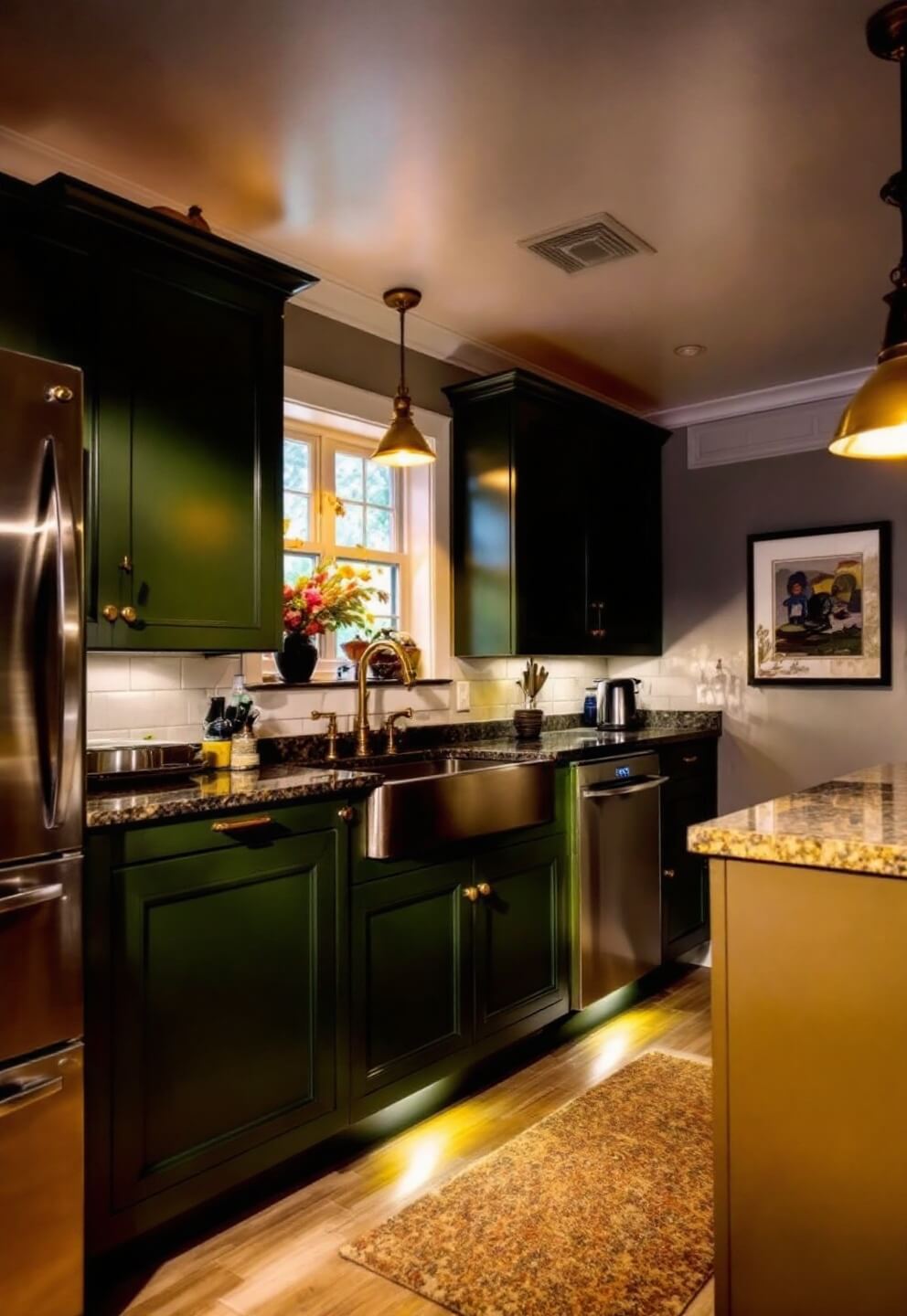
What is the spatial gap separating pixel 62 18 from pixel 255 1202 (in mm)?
2632

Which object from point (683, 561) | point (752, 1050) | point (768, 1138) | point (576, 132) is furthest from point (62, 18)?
point (683, 561)

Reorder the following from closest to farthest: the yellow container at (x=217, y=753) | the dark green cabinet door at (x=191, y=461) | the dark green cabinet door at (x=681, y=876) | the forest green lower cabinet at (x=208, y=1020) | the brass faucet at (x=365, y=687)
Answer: the forest green lower cabinet at (x=208, y=1020) → the dark green cabinet door at (x=191, y=461) → the yellow container at (x=217, y=753) → the brass faucet at (x=365, y=687) → the dark green cabinet door at (x=681, y=876)

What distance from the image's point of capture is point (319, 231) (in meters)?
2.73

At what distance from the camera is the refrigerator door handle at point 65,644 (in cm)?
173

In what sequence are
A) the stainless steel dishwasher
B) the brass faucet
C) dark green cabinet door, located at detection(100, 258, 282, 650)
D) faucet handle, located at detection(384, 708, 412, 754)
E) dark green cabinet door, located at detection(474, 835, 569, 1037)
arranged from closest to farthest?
1. dark green cabinet door, located at detection(100, 258, 282, 650)
2. dark green cabinet door, located at detection(474, 835, 569, 1037)
3. the brass faucet
4. faucet handle, located at detection(384, 708, 412, 754)
5. the stainless steel dishwasher

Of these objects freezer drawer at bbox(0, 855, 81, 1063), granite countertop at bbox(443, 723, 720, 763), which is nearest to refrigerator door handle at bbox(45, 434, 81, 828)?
freezer drawer at bbox(0, 855, 81, 1063)

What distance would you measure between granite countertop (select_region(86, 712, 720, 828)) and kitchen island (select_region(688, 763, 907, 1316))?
1019 millimetres

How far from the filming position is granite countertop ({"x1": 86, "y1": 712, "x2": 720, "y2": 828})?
1946 millimetres

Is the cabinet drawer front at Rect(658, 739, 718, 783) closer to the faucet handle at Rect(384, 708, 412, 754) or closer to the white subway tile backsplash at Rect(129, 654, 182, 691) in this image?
the faucet handle at Rect(384, 708, 412, 754)

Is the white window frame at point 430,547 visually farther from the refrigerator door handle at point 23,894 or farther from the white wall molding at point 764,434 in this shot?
the refrigerator door handle at point 23,894

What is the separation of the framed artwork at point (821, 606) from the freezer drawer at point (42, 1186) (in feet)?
10.8

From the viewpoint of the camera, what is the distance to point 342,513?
3332mm

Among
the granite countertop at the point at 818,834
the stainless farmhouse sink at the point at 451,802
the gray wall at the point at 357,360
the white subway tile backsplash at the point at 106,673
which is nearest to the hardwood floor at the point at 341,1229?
the stainless farmhouse sink at the point at 451,802

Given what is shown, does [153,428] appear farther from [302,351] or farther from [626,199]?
[626,199]
